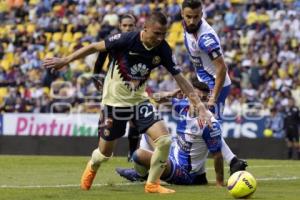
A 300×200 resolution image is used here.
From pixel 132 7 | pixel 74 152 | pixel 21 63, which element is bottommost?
pixel 74 152

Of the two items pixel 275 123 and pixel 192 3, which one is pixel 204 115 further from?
pixel 275 123

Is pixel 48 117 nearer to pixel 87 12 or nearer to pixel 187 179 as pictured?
pixel 87 12

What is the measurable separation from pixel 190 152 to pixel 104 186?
1292 millimetres

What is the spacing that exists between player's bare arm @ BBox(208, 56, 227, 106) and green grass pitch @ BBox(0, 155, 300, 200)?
3.93 feet

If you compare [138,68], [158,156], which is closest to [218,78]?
[138,68]

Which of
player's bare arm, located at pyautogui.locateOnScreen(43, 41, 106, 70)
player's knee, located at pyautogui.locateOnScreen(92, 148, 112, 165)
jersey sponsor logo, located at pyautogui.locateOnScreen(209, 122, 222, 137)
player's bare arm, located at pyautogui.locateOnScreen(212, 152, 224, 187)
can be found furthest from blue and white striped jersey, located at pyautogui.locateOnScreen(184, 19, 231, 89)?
player's knee, located at pyautogui.locateOnScreen(92, 148, 112, 165)

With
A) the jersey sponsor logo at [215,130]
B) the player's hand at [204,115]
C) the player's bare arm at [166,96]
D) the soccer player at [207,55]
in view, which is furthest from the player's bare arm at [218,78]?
the player's hand at [204,115]

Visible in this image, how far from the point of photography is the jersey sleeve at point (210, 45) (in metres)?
12.2

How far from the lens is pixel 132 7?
1262 inches

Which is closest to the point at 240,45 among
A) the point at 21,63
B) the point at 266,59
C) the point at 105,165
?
the point at 266,59

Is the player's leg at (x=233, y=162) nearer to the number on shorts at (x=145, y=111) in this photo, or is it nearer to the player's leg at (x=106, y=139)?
the number on shorts at (x=145, y=111)

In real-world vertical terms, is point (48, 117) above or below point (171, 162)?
below

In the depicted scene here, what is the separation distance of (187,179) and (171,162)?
1.21ft

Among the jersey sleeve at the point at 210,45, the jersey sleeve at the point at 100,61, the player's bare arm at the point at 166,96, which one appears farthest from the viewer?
the player's bare arm at the point at 166,96
